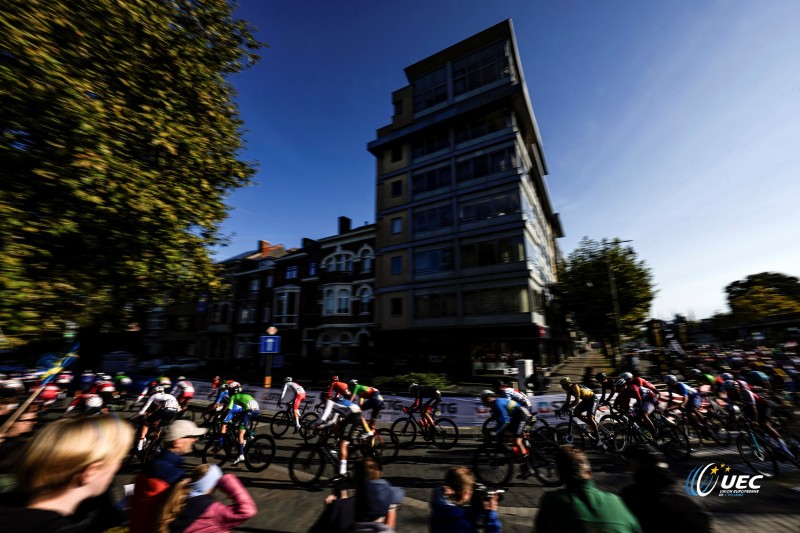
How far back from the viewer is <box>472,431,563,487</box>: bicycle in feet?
22.5

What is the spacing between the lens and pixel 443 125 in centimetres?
2534

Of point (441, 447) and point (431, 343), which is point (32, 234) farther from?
point (431, 343)

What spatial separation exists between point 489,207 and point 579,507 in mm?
21529

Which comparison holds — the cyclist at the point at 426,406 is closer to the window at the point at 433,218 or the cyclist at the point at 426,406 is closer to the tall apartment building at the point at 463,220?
the tall apartment building at the point at 463,220

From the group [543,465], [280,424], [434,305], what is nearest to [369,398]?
[543,465]

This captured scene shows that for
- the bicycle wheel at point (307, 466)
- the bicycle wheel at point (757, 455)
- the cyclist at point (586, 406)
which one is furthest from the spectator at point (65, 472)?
the bicycle wheel at point (757, 455)

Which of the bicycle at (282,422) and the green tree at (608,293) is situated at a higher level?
the green tree at (608,293)

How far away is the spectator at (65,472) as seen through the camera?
144cm

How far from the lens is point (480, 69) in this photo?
24438 millimetres

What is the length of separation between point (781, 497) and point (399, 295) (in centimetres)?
2047

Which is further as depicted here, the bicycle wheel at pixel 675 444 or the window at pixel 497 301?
the window at pixel 497 301

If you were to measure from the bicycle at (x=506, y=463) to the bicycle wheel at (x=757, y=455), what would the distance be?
13.4 feet

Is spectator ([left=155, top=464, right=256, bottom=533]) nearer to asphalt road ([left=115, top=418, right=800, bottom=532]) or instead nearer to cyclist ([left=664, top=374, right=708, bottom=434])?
asphalt road ([left=115, top=418, right=800, bottom=532])

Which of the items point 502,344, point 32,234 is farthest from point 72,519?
point 502,344
